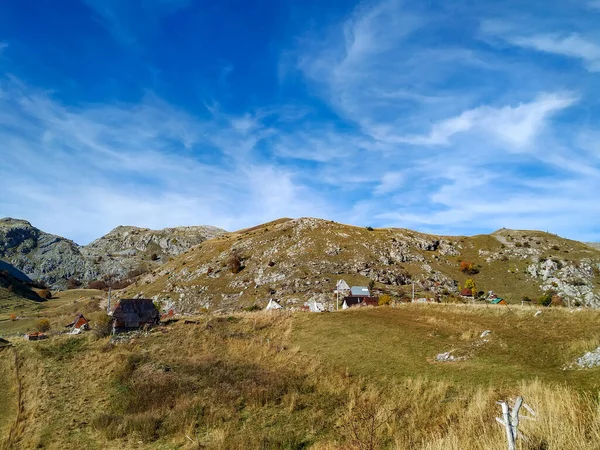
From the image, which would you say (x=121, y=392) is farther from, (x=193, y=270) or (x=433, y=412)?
(x=193, y=270)

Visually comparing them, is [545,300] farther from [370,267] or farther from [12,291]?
[12,291]

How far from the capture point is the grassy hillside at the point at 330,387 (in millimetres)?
13570

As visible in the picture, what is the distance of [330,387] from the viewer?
75.1 feet

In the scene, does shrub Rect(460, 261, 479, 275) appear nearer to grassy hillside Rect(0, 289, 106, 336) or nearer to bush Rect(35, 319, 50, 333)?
grassy hillside Rect(0, 289, 106, 336)

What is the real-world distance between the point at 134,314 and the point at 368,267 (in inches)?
2622

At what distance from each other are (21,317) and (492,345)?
144352 millimetres

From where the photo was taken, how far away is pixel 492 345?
2638cm

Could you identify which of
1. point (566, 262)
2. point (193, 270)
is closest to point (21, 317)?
point (193, 270)

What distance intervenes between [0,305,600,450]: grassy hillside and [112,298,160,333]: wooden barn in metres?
19.7

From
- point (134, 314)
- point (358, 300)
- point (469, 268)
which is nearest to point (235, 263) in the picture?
point (358, 300)

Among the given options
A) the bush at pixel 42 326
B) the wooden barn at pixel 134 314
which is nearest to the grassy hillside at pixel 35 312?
the bush at pixel 42 326

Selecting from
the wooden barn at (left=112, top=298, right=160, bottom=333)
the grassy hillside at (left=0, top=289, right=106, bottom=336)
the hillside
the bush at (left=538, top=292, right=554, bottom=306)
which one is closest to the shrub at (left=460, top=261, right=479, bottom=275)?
the hillside

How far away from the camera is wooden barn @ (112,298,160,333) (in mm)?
63428

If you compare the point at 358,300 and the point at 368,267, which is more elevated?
the point at 368,267
